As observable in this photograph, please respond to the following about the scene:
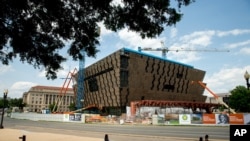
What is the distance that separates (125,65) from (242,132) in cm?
7793

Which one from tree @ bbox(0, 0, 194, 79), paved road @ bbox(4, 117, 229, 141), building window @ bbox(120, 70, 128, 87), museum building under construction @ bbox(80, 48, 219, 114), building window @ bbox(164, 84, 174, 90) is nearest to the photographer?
tree @ bbox(0, 0, 194, 79)

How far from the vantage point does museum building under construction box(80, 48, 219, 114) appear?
8281 cm

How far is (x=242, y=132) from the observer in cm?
590

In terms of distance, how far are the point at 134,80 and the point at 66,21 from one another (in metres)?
75.3

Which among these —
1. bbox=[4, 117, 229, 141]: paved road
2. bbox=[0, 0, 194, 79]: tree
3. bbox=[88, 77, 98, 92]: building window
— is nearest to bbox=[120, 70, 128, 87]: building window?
bbox=[88, 77, 98, 92]: building window

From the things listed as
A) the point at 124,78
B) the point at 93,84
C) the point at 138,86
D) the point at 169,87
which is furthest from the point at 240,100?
the point at 93,84

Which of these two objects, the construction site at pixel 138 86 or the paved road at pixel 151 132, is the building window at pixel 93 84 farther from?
the paved road at pixel 151 132

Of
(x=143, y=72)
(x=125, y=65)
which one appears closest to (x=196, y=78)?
(x=143, y=72)

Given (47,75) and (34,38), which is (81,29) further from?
(47,75)

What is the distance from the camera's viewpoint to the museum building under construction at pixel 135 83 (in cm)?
8281

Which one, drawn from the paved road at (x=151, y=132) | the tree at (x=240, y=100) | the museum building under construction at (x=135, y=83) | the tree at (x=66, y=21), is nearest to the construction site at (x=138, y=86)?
the museum building under construction at (x=135, y=83)

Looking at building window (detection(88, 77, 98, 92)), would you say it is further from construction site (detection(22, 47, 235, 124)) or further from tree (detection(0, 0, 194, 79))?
tree (detection(0, 0, 194, 79))

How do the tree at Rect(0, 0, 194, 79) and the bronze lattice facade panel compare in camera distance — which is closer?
the tree at Rect(0, 0, 194, 79)

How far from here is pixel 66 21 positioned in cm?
1059
